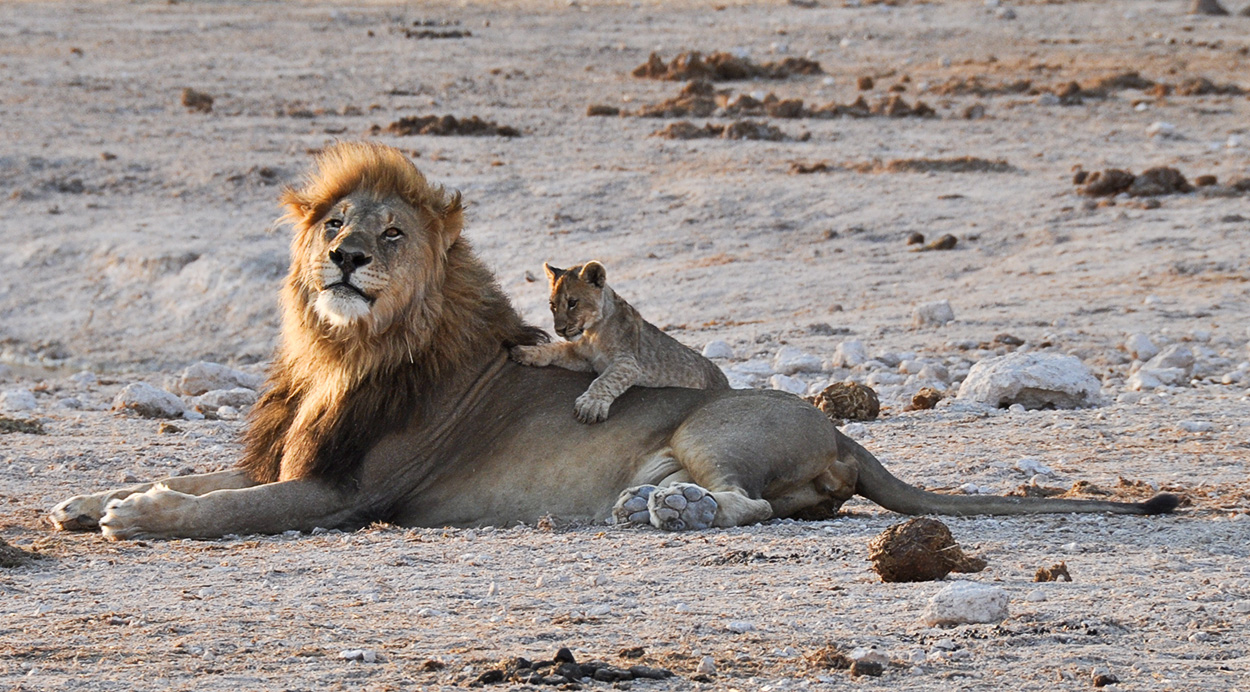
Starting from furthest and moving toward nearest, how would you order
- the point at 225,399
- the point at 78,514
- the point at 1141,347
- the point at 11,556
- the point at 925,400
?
the point at 1141,347, the point at 225,399, the point at 925,400, the point at 78,514, the point at 11,556

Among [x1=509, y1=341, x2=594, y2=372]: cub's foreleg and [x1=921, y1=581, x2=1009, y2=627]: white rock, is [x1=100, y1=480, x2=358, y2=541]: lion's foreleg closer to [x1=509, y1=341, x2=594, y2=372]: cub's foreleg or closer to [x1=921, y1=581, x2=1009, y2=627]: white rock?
[x1=509, y1=341, x2=594, y2=372]: cub's foreleg

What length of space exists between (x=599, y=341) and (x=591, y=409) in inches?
14.3

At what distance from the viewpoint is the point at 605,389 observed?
628 cm

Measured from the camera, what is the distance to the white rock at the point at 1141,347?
995cm

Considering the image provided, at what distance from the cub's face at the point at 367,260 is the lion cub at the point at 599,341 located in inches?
20.2

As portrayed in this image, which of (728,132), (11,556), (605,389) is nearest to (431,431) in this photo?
(605,389)

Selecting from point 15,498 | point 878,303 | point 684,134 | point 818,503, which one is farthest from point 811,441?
point 684,134

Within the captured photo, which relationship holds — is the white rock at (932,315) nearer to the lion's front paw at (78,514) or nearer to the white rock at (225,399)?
the white rock at (225,399)

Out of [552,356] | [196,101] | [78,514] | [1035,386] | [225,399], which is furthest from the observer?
[196,101]

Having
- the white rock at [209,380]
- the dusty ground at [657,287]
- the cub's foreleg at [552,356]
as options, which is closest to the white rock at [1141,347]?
the dusty ground at [657,287]

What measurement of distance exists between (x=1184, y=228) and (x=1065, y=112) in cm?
548

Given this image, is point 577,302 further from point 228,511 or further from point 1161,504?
point 1161,504

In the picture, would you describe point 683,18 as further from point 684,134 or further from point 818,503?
point 818,503

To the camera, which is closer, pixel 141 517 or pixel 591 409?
pixel 141 517
